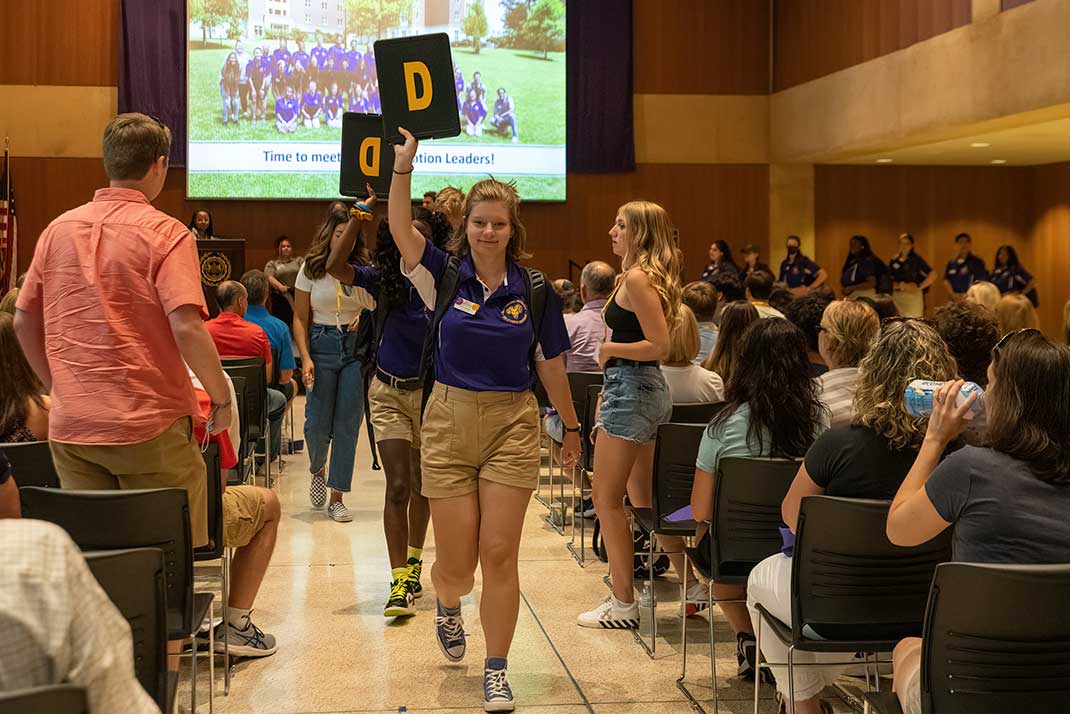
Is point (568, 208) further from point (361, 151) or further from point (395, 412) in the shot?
point (361, 151)

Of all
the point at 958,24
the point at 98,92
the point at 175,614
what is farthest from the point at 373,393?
the point at 98,92

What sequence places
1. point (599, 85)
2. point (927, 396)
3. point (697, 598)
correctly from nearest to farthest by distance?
point (927, 396), point (697, 598), point (599, 85)

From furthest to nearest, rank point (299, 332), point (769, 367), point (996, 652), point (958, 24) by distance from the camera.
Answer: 1. point (958, 24)
2. point (299, 332)
3. point (769, 367)
4. point (996, 652)

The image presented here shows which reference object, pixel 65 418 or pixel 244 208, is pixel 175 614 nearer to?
pixel 65 418

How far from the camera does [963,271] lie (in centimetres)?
1622

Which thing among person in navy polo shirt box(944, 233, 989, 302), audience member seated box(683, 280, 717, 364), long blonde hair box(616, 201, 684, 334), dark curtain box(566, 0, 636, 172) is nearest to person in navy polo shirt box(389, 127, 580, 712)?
long blonde hair box(616, 201, 684, 334)

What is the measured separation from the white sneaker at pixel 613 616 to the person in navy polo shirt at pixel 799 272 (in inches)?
437

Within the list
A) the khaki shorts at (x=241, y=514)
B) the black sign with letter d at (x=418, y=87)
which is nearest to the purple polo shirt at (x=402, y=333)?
the khaki shorts at (x=241, y=514)

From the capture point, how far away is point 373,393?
4.95 m

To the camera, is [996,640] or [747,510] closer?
[996,640]

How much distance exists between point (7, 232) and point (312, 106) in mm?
4085

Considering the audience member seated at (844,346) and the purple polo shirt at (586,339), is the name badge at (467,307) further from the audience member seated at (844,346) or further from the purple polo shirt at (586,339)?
the purple polo shirt at (586,339)

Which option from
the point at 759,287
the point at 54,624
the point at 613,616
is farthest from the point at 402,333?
the point at 759,287

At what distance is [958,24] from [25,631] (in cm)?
1198
